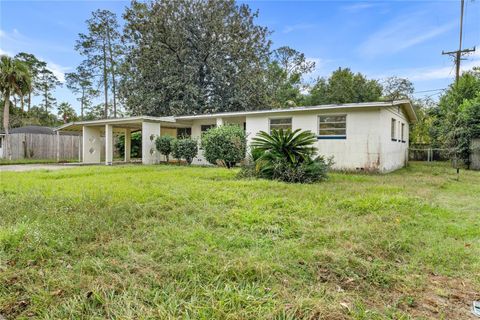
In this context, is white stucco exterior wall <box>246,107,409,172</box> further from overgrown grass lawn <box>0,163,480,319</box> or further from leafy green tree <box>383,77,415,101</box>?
leafy green tree <box>383,77,415,101</box>

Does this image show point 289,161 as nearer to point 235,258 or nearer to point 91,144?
point 235,258

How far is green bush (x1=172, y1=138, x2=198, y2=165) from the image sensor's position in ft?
44.9

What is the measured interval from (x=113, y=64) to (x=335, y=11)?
780 inches

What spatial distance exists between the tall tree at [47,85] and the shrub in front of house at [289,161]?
1308 inches

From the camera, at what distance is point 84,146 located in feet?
53.9

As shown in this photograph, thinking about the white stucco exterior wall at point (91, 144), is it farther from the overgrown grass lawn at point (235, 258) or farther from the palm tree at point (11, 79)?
the overgrown grass lawn at point (235, 258)

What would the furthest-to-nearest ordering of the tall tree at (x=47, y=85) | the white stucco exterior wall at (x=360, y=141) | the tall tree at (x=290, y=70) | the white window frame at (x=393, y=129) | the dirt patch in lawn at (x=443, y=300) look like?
the tall tree at (x=47, y=85), the tall tree at (x=290, y=70), the white window frame at (x=393, y=129), the white stucco exterior wall at (x=360, y=141), the dirt patch in lawn at (x=443, y=300)

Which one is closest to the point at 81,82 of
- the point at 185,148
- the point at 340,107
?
the point at 185,148

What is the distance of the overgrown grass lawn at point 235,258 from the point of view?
1943 mm

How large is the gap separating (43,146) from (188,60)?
37.6 ft

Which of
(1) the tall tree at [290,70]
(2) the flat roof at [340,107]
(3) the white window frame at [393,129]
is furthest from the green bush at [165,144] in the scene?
(1) the tall tree at [290,70]

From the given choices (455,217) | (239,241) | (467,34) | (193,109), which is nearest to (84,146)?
(193,109)

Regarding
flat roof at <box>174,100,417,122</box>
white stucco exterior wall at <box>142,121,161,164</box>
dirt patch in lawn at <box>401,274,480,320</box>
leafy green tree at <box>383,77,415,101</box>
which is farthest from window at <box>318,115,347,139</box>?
leafy green tree at <box>383,77,415,101</box>

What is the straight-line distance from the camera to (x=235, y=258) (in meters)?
2.61
